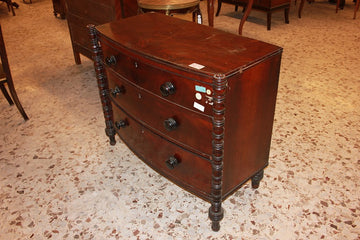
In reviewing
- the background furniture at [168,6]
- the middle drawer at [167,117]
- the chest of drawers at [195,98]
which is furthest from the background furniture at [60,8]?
the middle drawer at [167,117]

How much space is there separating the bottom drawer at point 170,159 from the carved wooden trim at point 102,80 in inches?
8.2

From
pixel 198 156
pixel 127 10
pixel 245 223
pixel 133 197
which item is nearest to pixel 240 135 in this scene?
pixel 198 156

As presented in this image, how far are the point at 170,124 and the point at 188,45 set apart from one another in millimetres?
429

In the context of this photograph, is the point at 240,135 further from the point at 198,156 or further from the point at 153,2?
the point at 153,2

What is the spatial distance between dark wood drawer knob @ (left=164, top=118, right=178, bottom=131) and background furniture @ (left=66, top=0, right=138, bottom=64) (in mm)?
1687

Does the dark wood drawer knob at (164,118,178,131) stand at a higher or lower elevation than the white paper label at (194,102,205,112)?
lower

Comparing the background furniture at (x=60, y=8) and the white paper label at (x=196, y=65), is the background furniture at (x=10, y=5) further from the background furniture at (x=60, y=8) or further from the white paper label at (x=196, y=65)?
the white paper label at (x=196, y=65)

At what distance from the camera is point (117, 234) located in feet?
→ 6.18

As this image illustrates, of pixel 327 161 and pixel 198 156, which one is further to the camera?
pixel 327 161

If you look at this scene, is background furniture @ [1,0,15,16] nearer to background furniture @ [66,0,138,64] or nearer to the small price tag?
background furniture @ [66,0,138,64]

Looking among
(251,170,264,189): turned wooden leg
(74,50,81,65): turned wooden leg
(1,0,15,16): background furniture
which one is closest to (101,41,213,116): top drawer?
(251,170,264,189): turned wooden leg

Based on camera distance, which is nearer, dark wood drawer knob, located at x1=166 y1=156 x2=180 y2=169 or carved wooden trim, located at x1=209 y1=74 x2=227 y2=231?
carved wooden trim, located at x1=209 y1=74 x2=227 y2=231

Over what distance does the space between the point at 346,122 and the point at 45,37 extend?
13.5ft

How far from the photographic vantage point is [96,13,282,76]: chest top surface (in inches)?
60.0
